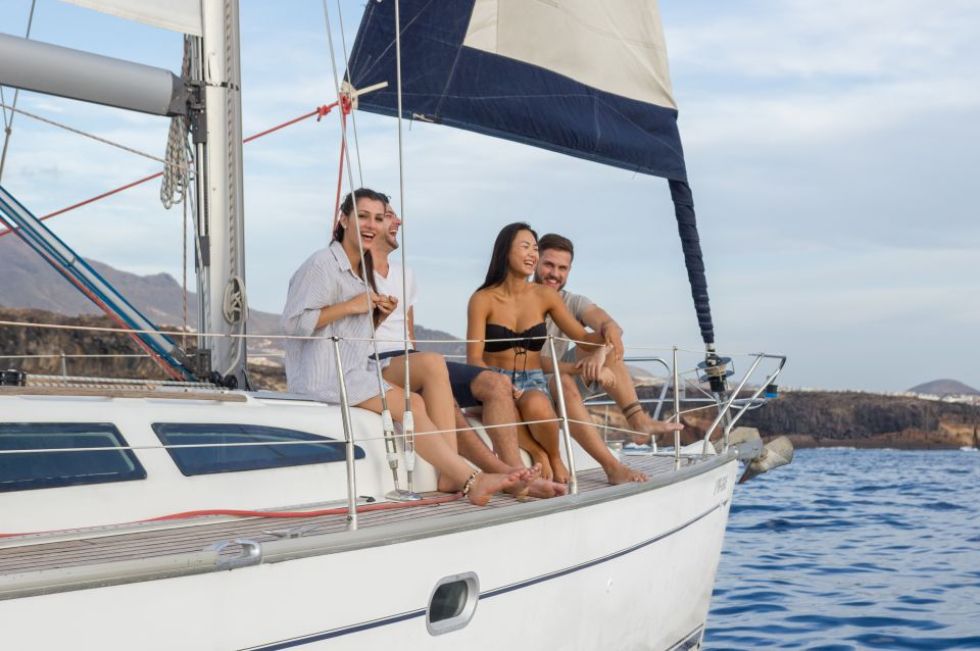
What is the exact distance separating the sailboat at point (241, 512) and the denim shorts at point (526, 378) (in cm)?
56

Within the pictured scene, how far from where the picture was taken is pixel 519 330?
5961 millimetres

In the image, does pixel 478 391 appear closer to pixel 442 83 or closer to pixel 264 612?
pixel 264 612

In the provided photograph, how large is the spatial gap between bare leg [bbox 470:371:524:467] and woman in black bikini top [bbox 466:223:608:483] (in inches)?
14.0

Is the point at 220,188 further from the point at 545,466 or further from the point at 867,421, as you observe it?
the point at 867,421

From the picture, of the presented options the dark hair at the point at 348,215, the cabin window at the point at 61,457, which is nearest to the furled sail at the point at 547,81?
the dark hair at the point at 348,215

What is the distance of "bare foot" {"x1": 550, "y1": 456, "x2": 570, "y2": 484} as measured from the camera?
18.8 feet

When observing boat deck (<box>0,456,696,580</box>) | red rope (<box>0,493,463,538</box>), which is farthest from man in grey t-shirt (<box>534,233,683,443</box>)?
red rope (<box>0,493,463,538</box>)

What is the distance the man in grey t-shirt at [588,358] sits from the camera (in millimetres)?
6023

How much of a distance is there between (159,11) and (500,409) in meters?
2.68

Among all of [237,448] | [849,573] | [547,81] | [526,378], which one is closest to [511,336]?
[526,378]

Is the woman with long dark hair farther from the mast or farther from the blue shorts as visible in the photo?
the mast

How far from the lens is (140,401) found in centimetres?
459

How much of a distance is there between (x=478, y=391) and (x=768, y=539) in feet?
33.7

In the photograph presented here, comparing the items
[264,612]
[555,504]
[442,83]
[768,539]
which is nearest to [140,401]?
[264,612]
